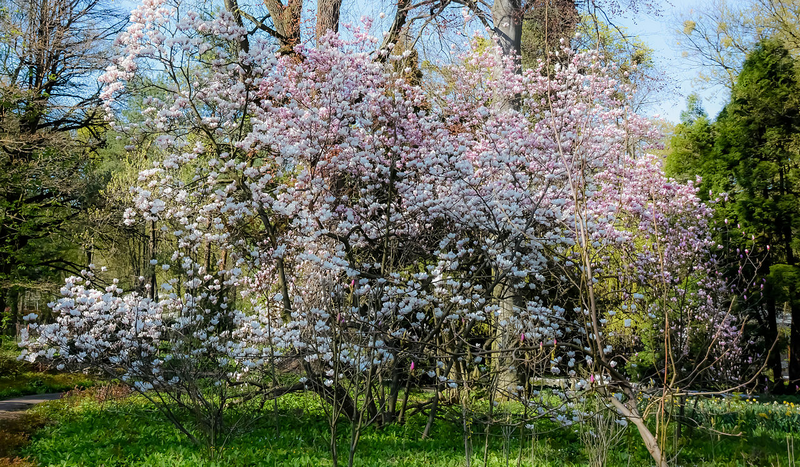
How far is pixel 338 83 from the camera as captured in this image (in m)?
7.41

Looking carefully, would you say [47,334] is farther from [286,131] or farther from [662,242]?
[662,242]

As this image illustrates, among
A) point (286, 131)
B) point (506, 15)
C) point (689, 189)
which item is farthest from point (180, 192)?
point (689, 189)

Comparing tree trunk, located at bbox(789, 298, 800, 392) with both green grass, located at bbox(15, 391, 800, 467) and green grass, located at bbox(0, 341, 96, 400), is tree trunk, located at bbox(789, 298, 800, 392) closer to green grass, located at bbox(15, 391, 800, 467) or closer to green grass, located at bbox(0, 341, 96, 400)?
green grass, located at bbox(15, 391, 800, 467)

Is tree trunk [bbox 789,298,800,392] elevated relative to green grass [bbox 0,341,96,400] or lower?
elevated

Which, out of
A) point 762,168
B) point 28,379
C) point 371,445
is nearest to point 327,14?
point 371,445

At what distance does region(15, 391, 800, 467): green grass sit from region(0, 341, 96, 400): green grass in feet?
15.8

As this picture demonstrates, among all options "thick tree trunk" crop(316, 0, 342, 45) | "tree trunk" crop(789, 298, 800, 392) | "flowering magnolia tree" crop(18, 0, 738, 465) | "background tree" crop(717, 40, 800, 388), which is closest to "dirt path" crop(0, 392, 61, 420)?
"flowering magnolia tree" crop(18, 0, 738, 465)

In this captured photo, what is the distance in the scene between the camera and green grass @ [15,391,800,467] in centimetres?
567

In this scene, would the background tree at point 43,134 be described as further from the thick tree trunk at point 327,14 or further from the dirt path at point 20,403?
the thick tree trunk at point 327,14

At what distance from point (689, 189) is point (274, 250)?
859cm

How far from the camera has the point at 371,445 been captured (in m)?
6.29

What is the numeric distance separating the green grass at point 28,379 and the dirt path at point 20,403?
1.08 ft

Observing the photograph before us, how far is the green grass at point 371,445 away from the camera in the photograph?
567 cm

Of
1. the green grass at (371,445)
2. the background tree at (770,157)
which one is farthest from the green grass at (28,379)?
the background tree at (770,157)
